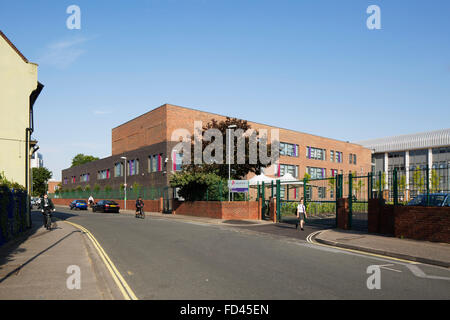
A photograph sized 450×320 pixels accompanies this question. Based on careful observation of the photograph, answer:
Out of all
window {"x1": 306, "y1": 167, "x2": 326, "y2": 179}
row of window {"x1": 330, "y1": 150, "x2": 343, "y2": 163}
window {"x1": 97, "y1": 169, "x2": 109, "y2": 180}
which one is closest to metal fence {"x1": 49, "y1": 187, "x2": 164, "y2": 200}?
window {"x1": 97, "y1": 169, "x2": 109, "y2": 180}

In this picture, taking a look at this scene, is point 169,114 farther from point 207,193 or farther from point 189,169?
point 207,193

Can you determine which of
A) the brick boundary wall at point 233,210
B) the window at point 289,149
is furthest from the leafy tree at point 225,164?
the window at point 289,149

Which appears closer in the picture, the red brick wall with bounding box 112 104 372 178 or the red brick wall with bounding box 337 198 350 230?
the red brick wall with bounding box 337 198 350 230

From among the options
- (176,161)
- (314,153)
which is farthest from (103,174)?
(314,153)

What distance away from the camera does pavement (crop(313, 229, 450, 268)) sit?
990 centimetres

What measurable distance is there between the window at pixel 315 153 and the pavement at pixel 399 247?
142 ft

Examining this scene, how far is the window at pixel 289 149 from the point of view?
172 feet

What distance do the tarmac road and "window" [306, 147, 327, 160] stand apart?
4597cm

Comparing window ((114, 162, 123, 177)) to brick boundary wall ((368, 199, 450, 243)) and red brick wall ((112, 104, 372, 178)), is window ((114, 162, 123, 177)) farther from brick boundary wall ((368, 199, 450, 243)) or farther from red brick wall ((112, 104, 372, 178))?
brick boundary wall ((368, 199, 450, 243))

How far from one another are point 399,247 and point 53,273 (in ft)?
32.2

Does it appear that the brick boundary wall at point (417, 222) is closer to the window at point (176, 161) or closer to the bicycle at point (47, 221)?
the bicycle at point (47, 221)
